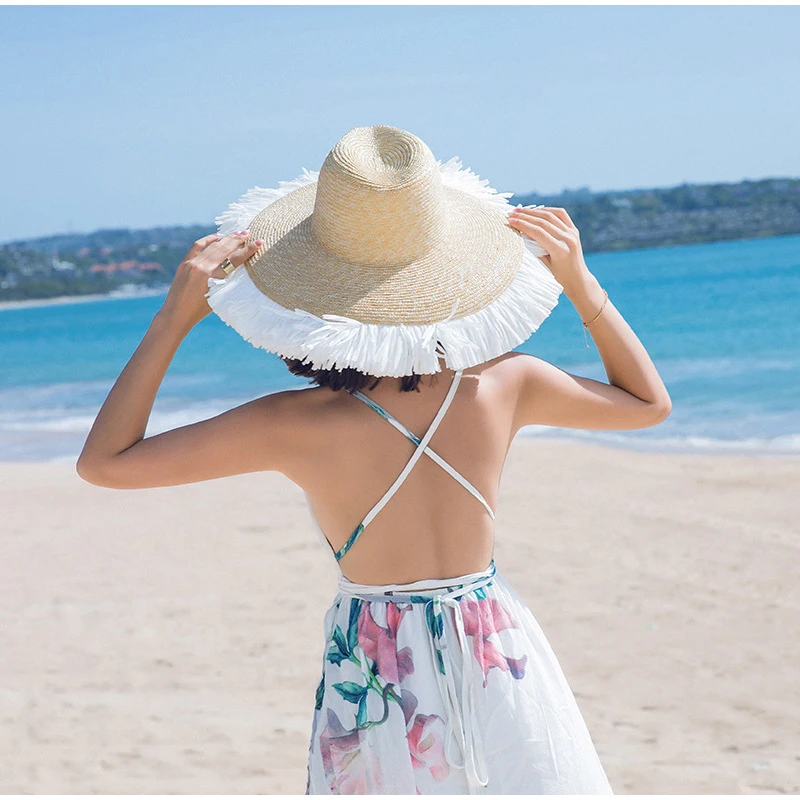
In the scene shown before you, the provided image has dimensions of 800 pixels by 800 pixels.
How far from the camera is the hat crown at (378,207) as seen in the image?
147cm

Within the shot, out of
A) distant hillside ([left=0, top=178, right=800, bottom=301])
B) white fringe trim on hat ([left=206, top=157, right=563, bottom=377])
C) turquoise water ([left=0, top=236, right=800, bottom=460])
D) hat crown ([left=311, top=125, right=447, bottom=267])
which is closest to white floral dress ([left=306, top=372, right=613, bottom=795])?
white fringe trim on hat ([left=206, top=157, right=563, bottom=377])

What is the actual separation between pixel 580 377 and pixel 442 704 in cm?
54

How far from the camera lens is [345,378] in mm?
1482

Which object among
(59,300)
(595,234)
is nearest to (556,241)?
(595,234)

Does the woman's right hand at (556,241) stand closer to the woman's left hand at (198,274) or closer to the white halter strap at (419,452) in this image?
the white halter strap at (419,452)

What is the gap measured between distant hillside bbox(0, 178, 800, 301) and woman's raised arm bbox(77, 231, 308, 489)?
54.4 m

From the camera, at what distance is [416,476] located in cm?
152

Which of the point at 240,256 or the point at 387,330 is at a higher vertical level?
the point at 240,256

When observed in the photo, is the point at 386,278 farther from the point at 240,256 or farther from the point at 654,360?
the point at 654,360

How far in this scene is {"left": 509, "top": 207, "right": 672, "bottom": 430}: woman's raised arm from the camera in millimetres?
1608

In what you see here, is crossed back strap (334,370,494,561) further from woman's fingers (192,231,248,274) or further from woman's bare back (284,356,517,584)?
woman's fingers (192,231,248,274)

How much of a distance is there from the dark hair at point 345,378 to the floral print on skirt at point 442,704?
1.03 feet

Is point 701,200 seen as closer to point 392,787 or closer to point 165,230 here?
point 165,230

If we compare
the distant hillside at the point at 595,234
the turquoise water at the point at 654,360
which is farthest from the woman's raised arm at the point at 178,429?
the distant hillside at the point at 595,234
